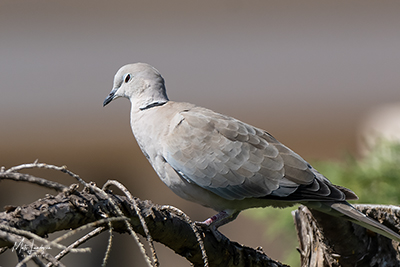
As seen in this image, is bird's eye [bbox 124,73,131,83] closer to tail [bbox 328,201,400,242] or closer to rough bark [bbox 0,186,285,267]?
rough bark [bbox 0,186,285,267]

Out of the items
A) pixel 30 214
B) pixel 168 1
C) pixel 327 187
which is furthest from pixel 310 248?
pixel 168 1

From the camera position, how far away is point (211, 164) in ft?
7.80

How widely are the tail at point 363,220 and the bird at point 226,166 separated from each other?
10 mm

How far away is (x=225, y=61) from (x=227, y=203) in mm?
4242

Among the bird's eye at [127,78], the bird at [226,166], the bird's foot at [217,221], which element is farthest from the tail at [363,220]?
the bird's eye at [127,78]

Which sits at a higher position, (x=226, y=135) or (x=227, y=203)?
(x=226, y=135)

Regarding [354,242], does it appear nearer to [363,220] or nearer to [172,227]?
[363,220]

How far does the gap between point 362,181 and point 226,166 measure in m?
1.09

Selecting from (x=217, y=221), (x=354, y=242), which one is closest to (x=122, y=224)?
(x=217, y=221)

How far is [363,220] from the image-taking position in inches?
81.3

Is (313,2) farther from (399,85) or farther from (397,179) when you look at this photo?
(397,179)

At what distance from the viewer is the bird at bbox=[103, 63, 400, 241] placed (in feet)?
7.52

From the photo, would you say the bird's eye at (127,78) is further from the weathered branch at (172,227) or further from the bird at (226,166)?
the weathered branch at (172,227)

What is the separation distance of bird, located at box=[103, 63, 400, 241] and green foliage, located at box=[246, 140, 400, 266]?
0.72 metres
